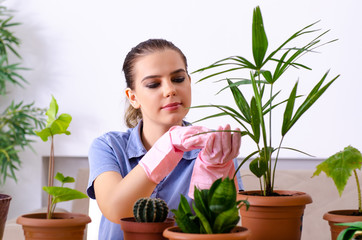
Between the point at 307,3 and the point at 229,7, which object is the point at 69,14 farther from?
the point at 307,3

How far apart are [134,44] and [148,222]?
104 inches

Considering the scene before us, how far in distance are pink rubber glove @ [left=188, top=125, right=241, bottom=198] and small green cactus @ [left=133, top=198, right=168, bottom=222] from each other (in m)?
0.19

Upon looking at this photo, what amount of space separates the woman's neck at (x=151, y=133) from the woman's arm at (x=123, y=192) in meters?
0.29

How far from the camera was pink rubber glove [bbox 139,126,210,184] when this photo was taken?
3.14 ft

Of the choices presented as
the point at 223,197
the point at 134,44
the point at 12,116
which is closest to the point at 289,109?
the point at 223,197

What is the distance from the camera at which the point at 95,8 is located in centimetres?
338

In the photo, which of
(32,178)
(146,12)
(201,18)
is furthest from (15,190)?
(201,18)

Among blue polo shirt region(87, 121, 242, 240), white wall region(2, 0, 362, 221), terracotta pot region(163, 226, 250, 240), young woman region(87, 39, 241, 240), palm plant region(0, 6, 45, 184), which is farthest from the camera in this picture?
palm plant region(0, 6, 45, 184)

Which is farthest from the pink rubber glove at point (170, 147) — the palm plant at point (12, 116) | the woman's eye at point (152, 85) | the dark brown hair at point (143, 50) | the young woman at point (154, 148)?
the palm plant at point (12, 116)

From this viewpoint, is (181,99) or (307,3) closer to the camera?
(181,99)

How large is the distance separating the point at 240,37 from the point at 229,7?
0.22m

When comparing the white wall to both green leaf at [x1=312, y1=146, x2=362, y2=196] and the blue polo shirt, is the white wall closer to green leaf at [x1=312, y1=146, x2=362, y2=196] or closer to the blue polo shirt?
the blue polo shirt

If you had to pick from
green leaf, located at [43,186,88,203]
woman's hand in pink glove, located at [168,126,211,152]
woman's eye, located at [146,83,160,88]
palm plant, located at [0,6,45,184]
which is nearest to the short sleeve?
woman's eye, located at [146,83,160,88]

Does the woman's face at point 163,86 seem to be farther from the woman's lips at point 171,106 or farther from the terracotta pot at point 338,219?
the terracotta pot at point 338,219
